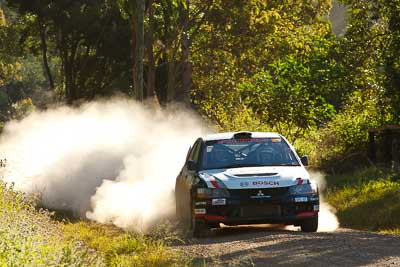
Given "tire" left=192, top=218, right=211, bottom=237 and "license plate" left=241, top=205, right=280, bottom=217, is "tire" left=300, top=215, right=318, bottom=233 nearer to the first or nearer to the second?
"license plate" left=241, top=205, right=280, bottom=217

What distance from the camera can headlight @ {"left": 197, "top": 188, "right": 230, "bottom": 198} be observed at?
14648 mm

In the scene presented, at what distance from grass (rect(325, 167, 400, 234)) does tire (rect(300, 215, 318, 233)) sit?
1.53 meters

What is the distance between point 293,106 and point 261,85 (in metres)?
1.68

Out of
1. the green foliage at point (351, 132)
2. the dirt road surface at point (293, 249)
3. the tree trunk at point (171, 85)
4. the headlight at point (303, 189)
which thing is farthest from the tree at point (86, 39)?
the dirt road surface at point (293, 249)

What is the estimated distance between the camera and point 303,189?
582 inches

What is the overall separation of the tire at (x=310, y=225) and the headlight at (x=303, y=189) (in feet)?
1.40

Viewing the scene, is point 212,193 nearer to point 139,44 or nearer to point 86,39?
point 139,44

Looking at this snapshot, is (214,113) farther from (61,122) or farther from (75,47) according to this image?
(61,122)

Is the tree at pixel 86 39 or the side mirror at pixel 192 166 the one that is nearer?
the side mirror at pixel 192 166

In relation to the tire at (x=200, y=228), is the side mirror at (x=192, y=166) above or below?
above

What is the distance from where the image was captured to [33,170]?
24.8 m

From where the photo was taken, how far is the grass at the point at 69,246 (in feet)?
31.2

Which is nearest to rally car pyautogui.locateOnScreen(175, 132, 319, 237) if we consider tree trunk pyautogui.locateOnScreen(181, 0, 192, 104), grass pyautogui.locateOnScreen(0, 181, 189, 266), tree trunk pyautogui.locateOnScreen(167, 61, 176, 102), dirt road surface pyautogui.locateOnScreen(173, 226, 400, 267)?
dirt road surface pyautogui.locateOnScreen(173, 226, 400, 267)

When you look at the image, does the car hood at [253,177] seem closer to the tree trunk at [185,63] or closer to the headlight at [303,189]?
the headlight at [303,189]
